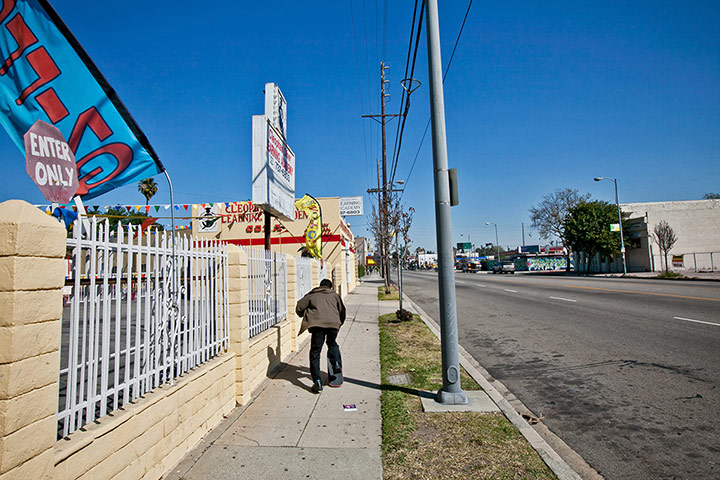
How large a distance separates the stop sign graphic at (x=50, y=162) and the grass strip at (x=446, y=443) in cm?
331

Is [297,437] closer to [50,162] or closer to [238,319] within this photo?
[238,319]

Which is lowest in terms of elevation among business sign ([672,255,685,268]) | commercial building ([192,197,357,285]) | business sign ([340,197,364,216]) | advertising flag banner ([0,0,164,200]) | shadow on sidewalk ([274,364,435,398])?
shadow on sidewalk ([274,364,435,398])

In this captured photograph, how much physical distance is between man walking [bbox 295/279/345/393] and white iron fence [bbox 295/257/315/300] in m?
3.09

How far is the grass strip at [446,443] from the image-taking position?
373 cm

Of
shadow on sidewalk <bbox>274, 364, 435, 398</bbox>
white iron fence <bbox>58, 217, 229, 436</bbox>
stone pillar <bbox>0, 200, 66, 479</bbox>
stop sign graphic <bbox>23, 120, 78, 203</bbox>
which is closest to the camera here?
stone pillar <bbox>0, 200, 66, 479</bbox>

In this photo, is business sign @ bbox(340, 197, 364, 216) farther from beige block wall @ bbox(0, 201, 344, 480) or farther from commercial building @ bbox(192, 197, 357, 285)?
beige block wall @ bbox(0, 201, 344, 480)

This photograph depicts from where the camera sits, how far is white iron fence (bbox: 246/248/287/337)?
266 inches

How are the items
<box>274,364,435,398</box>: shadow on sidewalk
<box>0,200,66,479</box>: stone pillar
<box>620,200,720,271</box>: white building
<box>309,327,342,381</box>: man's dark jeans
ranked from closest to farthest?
1. <box>0,200,66,479</box>: stone pillar
2. <box>274,364,435,398</box>: shadow on sidewalk
3. <box>309,327,342,381</box>: man's dark jeans
4. <box>620,200,720,271</box>: white building

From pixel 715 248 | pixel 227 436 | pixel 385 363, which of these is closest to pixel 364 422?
pixel 227 436

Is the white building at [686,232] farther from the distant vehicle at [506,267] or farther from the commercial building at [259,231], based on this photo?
the commercial building at [259,231]

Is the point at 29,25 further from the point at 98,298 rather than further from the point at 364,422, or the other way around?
the point at 364,422

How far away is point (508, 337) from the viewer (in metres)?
10.1

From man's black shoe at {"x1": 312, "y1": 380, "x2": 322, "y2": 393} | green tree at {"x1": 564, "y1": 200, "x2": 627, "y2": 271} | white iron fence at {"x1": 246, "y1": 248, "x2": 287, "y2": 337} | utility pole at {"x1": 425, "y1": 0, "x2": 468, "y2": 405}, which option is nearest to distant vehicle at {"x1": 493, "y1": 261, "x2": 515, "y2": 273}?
green tree at {"x1": 564, "y1": 200, "x2": 627, "y2": 271}

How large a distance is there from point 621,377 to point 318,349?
451 cm
